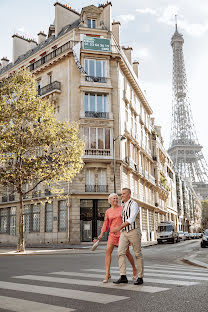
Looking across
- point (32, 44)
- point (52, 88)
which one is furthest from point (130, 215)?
point (32, 44)

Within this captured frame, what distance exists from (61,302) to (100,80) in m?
30.5

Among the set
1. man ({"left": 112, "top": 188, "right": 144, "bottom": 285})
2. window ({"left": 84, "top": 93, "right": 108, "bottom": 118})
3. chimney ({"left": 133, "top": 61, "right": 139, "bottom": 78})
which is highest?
chimney ({"left": 133, "top": 61, "right": 139, "bottom": 78})

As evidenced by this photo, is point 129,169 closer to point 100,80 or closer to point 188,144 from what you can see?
point 100,80

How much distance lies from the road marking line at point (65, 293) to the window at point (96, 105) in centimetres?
2696

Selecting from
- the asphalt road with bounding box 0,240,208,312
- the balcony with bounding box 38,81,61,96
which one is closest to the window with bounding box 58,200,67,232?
the balcony with bounding box 38,81,61,96

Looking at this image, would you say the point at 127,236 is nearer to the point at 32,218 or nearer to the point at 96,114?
the point at 96,114

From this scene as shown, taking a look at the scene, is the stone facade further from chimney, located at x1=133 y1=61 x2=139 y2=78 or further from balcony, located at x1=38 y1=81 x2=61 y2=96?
chimney, located at x1=133 y1=61 x2=139 y2=78

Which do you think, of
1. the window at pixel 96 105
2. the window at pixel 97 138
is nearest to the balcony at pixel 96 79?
the window at pixel 96 105

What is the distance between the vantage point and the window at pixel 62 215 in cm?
3067

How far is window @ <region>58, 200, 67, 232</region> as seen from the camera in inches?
1207

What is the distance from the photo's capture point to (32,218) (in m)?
34.1

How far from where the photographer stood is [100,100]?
33406 millimetres

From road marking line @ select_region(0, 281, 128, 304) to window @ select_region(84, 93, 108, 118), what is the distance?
88.4 ft

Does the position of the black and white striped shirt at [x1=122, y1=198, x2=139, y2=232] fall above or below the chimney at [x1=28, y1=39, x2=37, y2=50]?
below
